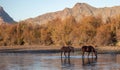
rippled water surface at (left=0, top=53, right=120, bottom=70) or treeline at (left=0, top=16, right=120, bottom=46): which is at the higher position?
treeline at (left=0, top=16, right=120, bottom=46)

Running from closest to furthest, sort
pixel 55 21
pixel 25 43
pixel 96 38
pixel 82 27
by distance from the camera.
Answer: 1. pixel 96 38
2. pixel 82 27
3. pixel 25 43
4. pixel 55 21

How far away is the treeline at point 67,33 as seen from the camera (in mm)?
101438

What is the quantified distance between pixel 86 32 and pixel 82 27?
2.86m

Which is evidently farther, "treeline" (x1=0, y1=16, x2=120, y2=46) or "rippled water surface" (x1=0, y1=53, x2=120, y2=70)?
"treeline" (x1=0, y1=16, x2=120, y2=46)

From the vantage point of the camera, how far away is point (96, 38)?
100312mm

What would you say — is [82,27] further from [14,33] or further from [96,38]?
[14,33]

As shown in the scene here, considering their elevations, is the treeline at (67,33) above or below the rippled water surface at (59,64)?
above

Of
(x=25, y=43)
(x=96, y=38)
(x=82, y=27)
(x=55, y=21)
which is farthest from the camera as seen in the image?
(x=55, y=21)

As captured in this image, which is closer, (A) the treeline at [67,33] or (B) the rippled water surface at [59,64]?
(B) the rippled water surface at [59,64]

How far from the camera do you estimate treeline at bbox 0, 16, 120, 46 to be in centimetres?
10144

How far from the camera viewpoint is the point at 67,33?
366 ft

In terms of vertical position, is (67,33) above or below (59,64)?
above

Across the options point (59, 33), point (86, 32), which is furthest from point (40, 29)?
point (86, 32)

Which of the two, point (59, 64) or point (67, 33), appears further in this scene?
point (67, 33)
